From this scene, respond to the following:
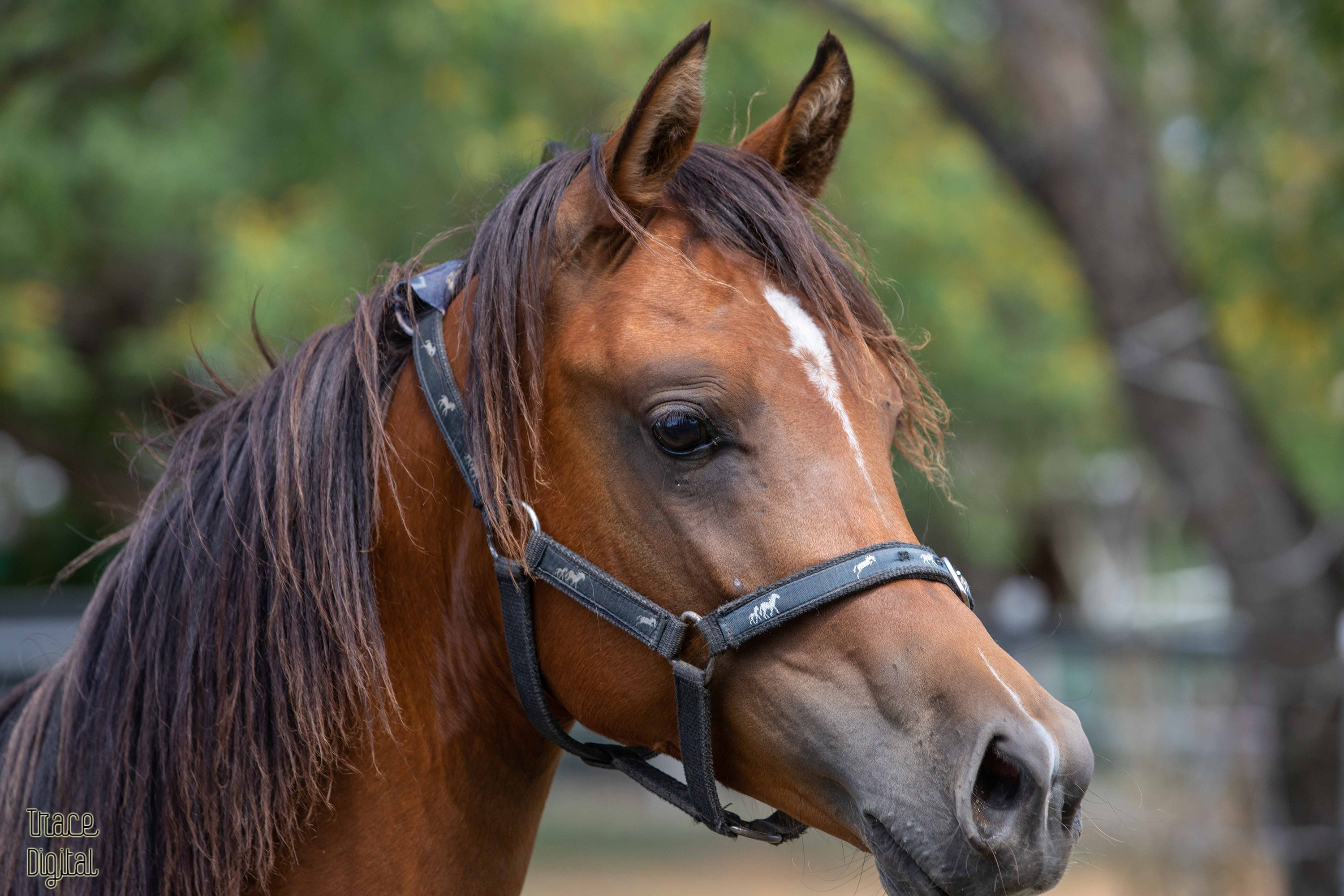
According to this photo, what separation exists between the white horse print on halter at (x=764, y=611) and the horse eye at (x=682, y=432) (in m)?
0.27

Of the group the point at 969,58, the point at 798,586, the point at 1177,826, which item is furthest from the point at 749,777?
the point at 969,58

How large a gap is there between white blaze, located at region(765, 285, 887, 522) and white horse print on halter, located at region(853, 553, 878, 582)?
92mm

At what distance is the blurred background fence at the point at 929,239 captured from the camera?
223 inches

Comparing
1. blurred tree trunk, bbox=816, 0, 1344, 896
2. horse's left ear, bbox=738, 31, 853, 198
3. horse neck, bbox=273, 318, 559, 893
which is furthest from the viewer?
blurred tree trunk, bbox=816, 0, 1344, 896

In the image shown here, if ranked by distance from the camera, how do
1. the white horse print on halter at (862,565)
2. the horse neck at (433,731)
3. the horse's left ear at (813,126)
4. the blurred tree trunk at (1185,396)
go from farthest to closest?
1. the blurred tree trunk at (1185,396)
2. the horse's left ear at (813,126)
3. the horse neck at (433,731)
4. the white horse print on halter at (862,565)

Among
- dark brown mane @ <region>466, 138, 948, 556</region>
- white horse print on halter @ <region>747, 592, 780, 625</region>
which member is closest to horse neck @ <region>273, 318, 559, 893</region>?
dark brown mane @ <region>466, 138, 948, 556</region>

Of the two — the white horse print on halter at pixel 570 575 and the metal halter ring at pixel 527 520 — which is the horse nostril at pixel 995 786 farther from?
the metal halter ring at pixel 527 520

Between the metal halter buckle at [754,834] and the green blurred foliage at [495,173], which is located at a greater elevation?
the green blurred foliage at [495,173]

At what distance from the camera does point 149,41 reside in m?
5.23

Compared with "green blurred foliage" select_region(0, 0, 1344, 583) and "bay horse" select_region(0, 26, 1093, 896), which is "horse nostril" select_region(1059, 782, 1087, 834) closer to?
"bay horse" select_region(0, 26, 1093, 896)

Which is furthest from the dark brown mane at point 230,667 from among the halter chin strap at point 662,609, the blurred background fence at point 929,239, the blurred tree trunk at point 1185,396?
the blurred tree trunk at point 1185,396

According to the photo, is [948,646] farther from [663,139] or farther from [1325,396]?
[1325,396]

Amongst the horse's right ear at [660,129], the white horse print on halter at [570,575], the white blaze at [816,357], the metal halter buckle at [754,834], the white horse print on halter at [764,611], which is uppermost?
the horse's right ear at [660,129]

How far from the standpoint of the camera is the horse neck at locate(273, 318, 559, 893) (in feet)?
5.82
